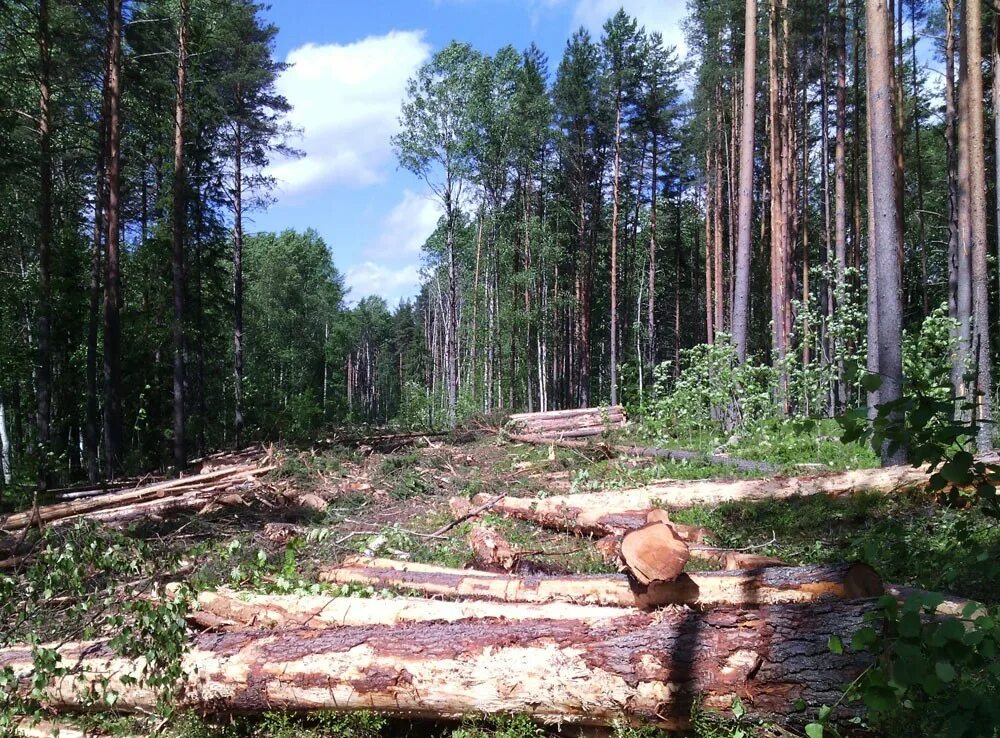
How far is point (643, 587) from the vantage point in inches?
170

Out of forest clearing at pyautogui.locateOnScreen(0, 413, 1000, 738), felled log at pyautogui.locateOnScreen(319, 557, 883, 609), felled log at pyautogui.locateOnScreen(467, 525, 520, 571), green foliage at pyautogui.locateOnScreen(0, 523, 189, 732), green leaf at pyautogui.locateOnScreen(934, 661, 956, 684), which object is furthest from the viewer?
felled log at pyautogui.locateOnScreen(467, 525, 520, 571)

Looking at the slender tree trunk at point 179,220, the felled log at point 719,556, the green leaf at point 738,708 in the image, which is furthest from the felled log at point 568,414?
the green leaf at point 738,708

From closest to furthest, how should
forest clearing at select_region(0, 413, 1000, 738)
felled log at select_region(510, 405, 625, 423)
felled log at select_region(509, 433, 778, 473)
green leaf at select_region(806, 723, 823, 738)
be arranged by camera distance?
green leaf at select_region(806, 723, 823, 738) < forest clearing at select_region(0, 413, 1000, 738) < felled log at select_region(509, 433, 778, 473) < felled log at select_region(510, 405, 625, 423)

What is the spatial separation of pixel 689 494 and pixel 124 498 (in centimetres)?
750

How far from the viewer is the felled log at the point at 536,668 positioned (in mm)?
3283

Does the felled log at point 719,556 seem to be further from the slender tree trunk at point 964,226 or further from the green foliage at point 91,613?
the slender tree trunk at point 964,226

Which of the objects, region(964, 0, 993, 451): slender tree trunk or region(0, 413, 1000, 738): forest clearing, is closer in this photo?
region(0, 413, 1000, 738): forest clearing

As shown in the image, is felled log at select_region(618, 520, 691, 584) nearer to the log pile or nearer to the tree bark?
the log pile

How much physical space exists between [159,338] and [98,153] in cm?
498

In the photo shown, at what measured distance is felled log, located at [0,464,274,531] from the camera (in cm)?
801

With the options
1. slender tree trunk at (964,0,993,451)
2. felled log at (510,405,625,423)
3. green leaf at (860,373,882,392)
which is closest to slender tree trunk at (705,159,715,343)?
felled log at (510,405,625,423)

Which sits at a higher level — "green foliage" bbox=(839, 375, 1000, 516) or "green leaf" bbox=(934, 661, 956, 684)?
"green foliage" bbox=(839, 375, 1000, 516)

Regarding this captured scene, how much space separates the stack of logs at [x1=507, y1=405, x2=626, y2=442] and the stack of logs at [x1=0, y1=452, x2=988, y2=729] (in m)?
7.64

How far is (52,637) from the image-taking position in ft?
16.9
